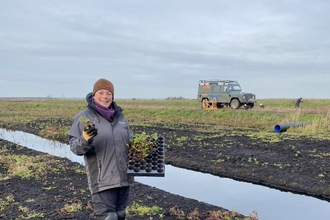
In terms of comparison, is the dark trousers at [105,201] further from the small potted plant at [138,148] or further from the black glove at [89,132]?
the black glove at [89,132]

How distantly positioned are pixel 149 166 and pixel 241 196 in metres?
4.26

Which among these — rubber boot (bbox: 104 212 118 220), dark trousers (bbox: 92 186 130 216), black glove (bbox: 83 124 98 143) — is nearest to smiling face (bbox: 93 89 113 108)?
black glove (bbox: 83 124 98 143)

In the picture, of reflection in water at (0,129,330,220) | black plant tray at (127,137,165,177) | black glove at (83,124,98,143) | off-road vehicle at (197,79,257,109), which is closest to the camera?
black glove at (83,124,98,143)

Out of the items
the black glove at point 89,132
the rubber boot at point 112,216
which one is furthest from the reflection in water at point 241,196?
the black glove at point 89,132

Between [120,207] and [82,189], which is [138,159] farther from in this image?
[82,189]

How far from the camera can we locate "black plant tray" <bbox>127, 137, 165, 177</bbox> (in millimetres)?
3884

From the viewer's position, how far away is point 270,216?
6.51 m

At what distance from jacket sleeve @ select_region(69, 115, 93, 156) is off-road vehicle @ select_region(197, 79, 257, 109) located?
2628 cm

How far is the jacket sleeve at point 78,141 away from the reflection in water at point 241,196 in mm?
4205

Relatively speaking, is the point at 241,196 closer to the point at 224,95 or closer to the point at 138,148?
the point at 138,148

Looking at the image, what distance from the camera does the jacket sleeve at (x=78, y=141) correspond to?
11.4 feet

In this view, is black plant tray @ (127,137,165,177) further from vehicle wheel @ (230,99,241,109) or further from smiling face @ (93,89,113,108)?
vehicle wheel @ (230,99,241,109)

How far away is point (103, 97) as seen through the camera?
3768mm

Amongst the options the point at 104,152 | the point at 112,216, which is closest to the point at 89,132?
the point at 104,152
